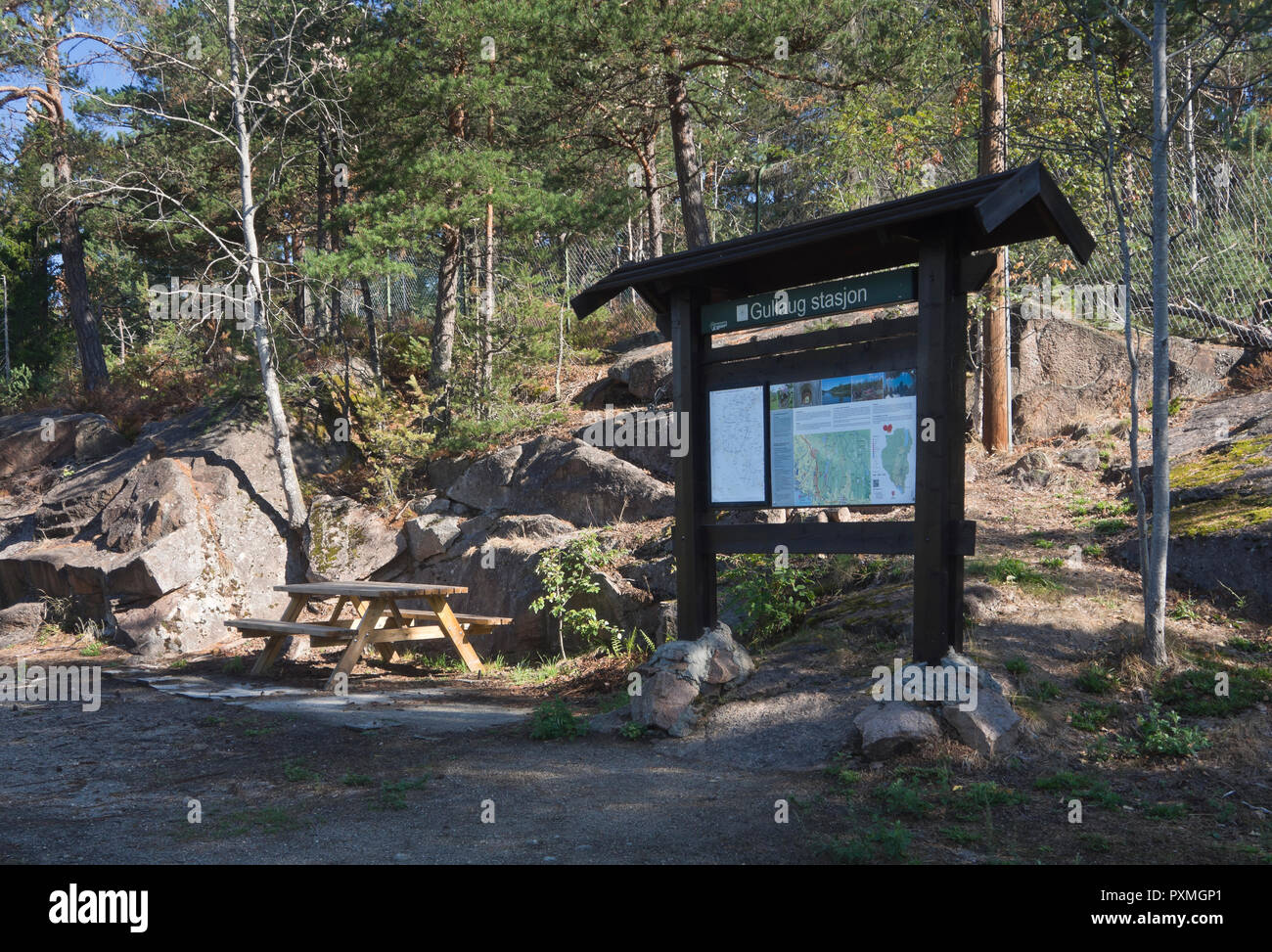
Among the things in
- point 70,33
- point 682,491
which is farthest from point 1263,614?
point 70,33

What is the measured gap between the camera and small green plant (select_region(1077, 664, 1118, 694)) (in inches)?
249

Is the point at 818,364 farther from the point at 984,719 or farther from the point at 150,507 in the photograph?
the point at 150,507

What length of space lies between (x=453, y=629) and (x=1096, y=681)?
20.6 ft

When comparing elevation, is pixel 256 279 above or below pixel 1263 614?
above

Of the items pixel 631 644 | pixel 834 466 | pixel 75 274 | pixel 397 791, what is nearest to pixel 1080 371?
pixel 631 644

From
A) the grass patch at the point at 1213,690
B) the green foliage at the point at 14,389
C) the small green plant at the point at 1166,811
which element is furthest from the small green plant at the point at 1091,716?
the green foliage at the point at 14,389

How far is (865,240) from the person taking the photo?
254 inches

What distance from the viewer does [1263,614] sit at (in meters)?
7.33

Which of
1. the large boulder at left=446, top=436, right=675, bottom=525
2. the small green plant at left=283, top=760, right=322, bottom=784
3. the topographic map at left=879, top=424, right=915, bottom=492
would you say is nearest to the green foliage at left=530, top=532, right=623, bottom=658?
the large boulder at left=446, top=436, right=675, bottom=525

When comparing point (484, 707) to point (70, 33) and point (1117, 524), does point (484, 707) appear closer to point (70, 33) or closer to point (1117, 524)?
point (1117, 524)

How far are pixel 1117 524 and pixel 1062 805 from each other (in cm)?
537

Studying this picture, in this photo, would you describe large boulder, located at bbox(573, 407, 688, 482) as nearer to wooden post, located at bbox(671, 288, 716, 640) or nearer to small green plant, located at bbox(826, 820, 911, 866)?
wooden post, located at bbox(671, 288, 716, 640)

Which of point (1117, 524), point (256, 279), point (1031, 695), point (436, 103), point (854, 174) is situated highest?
point (436, 103)

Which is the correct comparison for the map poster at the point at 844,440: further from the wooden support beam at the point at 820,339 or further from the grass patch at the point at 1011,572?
the grass patch at the point at 1011,572
